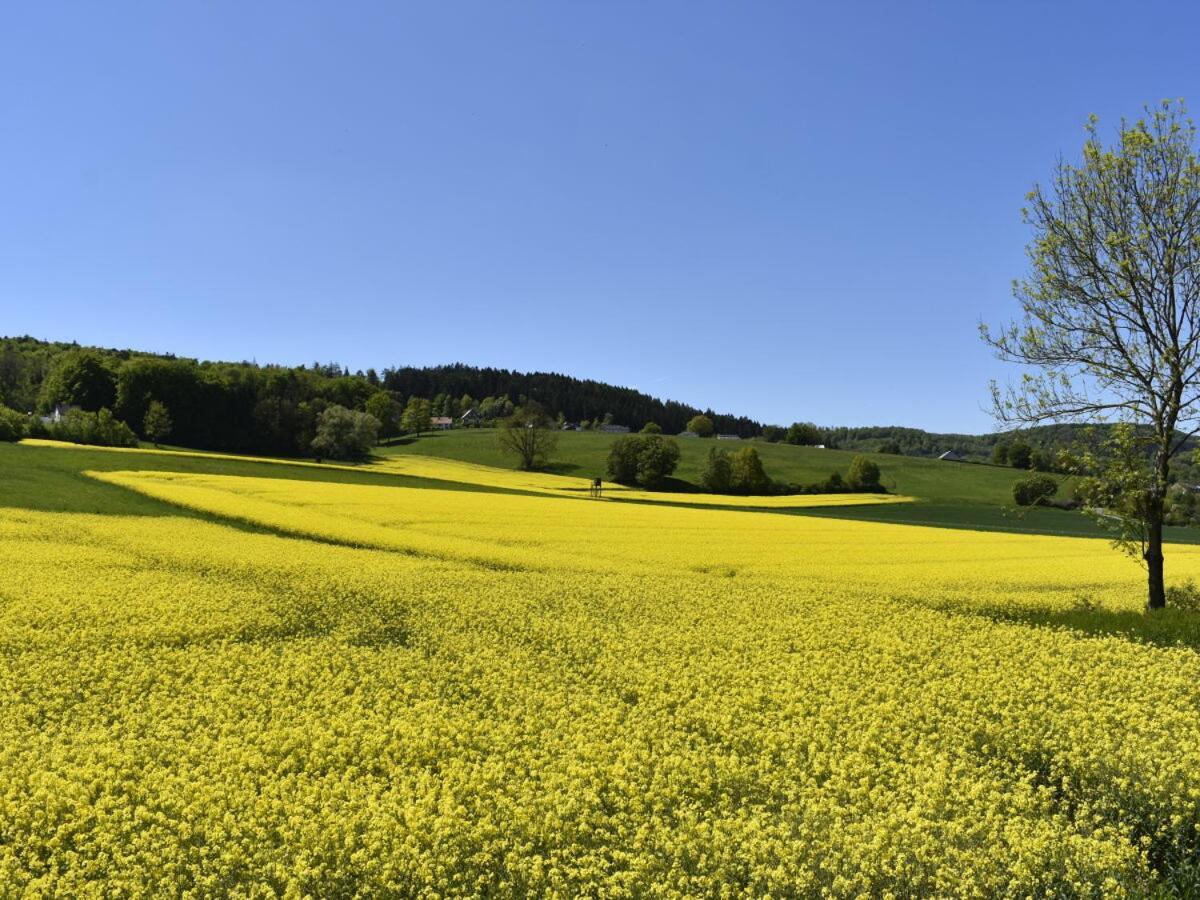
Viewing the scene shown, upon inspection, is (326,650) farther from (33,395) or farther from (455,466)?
(33,395)

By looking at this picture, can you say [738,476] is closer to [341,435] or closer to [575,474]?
[575,474]

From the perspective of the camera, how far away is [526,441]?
87.0 metres

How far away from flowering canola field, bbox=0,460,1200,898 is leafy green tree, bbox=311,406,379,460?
62.9 metres

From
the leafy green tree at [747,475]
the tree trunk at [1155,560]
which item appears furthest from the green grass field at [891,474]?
the tree trunk at [1155,560]

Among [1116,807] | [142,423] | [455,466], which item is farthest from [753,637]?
[142,423]

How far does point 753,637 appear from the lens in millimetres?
12906

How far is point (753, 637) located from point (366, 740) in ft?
22.8

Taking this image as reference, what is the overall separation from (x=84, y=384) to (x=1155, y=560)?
101 meters

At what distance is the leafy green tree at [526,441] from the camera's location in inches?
3414

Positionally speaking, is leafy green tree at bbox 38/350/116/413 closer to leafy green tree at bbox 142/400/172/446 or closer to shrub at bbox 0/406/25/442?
leafy green tree at bbox 142/400/172/446

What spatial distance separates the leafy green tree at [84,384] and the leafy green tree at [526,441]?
149 feet

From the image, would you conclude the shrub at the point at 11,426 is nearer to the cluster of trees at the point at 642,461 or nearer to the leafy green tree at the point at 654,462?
the cluster of trees at the point at 642,461

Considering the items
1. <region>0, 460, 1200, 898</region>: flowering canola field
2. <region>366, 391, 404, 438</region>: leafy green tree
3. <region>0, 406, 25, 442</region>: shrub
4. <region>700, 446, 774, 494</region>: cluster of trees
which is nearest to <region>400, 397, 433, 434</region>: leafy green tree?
<region>366, 391, 404, 438</region>: leafy green tree

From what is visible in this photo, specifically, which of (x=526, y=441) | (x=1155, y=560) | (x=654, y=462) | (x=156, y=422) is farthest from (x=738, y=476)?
(x=156, y=422)
